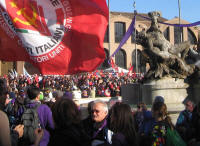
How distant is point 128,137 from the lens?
3.03 metres

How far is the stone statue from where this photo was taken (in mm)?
10141

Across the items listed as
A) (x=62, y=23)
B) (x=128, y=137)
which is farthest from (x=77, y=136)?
(x=62, y=23)

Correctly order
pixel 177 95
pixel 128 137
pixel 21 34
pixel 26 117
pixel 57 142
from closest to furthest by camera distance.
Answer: pixel 57 142, pixel 128 137, pixel 26 117, pixel 21 34, pixel 177 95

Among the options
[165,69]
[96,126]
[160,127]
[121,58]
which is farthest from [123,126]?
[121,58]

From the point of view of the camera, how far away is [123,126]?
311cm

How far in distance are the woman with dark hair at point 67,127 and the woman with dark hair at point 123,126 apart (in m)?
0.35

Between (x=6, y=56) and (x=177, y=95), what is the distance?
632 cm

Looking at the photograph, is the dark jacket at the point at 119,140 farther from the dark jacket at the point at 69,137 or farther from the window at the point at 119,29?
the window at the point at 119,29

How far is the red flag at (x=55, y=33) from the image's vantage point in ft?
17.8

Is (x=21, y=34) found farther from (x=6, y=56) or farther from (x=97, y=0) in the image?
(x=97, y=0)

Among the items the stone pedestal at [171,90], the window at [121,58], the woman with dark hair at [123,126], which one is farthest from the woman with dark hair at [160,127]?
the window at [121,58]

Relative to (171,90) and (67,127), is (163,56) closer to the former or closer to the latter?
(171,90)

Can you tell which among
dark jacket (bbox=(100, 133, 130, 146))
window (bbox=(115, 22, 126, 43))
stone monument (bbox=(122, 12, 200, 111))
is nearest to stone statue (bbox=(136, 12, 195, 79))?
stone monument (bbox=(122, 12, 200, 111))

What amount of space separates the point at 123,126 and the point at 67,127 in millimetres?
626
